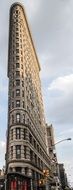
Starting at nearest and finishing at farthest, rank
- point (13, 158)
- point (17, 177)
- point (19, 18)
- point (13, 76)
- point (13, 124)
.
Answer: point (17, 177) → point (13, 158) → point (13, 124) → point (13, 76) → point (19, 18)

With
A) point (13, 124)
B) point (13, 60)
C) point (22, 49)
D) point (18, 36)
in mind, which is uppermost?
point (18, 36)

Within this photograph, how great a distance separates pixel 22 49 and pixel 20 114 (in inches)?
975

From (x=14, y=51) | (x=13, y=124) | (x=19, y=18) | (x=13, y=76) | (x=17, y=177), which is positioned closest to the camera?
(x=17, y=177)

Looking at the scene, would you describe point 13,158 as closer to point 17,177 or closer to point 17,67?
point 17,177

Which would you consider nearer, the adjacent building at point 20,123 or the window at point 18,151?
the adjacent building at point 20,123

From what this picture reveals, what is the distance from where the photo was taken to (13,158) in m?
55.6

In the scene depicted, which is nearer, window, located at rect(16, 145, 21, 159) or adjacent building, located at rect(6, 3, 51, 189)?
adjacent building, located at rect(6, 3, 51, 189)

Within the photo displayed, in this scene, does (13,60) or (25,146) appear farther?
(13,60)

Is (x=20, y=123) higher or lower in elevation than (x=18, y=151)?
higher

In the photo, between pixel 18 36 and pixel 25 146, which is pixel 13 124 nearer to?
pixel 25 146

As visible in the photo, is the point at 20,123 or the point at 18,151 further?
the point at 20,123

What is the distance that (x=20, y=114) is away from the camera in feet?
206

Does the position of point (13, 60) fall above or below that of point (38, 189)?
above

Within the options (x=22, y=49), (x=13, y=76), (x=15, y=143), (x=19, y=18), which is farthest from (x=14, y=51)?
(x=15, y=143)
